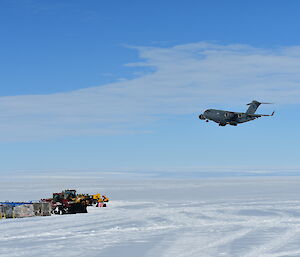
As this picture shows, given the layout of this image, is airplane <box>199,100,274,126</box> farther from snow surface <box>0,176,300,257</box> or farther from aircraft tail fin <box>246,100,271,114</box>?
snow surface <box>0,176,300,257</box>

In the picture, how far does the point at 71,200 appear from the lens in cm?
5378

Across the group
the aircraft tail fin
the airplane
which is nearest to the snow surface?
the airplane

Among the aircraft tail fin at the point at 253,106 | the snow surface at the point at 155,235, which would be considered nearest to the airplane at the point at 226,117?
the aircraft tail fin at the point at 253,106

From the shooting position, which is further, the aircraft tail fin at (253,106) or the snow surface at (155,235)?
the aircraft tail fin at (253,106)

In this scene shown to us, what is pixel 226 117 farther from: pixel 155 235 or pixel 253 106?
pixel 155 235

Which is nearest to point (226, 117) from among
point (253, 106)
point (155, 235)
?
point (253, 106)

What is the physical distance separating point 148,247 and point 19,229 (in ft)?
46.5

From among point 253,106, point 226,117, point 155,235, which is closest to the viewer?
point 155,235

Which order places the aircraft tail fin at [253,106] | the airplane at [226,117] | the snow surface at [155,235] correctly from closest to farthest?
the snow surface at [155,235] < the airplane at [226,117] < the aircraft tail fin at [253,106]

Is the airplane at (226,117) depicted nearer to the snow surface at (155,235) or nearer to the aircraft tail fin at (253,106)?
the aircraft tail fin at (253,106)

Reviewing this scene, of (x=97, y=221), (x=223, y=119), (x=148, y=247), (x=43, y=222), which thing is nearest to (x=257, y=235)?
(x=148, y=247)

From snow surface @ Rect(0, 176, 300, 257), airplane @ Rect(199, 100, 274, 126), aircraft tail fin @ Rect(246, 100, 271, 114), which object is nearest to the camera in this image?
snow surface @ Rect(0, 176, 300, 257)

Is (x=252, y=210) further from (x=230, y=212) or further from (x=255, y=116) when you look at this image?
(x=255, y=116)

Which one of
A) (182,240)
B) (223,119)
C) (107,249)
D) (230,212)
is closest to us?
(107,249)
